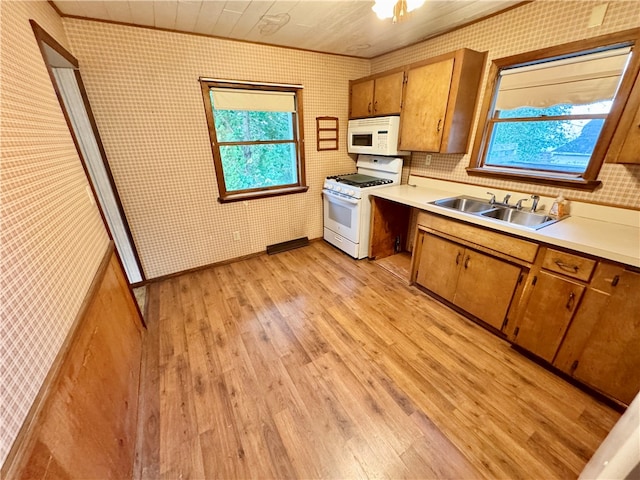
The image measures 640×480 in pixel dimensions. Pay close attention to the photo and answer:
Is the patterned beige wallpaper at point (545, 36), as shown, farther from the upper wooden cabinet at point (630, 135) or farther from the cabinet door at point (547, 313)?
the cabinet door at point (547, 313)

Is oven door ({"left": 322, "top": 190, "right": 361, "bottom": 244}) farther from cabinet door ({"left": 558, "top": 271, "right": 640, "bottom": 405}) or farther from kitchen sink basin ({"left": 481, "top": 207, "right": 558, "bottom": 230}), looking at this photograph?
cabinet door ({"left": 558, "top": 271, "right": 640, "bottom": 405})

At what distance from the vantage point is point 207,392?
1.59 m

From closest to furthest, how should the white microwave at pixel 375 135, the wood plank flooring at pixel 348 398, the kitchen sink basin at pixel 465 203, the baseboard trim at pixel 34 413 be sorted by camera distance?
1. the baseboard trim at pixel 34 413
2. the wood plank flooring at pixel 348 398
3. the kitchen sink basin at pixel 465 203
4. the white microwave at pixel 375 135

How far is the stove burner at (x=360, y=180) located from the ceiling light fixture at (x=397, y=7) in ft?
5.28

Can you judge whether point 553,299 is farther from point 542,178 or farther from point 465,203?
point 465,203

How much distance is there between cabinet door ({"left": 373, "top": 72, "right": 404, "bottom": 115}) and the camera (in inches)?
102

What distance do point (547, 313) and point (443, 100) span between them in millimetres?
1840

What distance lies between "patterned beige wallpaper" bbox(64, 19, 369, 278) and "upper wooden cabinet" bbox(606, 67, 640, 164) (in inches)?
99.6

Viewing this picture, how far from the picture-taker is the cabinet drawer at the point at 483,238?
165 centimetres

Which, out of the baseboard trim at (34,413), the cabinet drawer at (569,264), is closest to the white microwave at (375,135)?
the cabinet drawer at (569,264)

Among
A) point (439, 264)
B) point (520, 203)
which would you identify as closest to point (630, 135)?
point (520, 203)

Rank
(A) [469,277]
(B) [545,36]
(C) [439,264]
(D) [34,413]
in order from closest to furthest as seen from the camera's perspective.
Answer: (D) [34,413], (B) [545,36], (A) [469,277], (C) [439,264]

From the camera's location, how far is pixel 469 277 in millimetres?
2049

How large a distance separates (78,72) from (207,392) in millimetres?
2607
